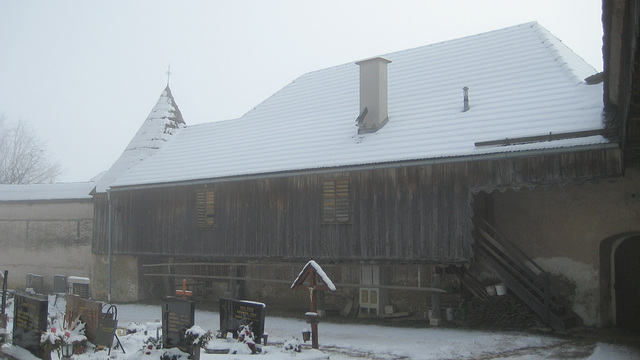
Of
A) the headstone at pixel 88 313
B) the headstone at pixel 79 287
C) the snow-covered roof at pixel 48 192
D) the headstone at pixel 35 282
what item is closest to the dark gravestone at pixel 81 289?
the headstone at pixel 79 287

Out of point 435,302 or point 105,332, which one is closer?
point 105,332

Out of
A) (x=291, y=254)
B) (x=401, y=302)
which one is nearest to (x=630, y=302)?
(x=401, y=302)

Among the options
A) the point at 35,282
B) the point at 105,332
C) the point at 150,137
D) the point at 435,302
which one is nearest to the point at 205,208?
the point at 150,137

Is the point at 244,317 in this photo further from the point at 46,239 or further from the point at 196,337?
the point at 46,239

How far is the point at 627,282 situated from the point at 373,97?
8.73 m

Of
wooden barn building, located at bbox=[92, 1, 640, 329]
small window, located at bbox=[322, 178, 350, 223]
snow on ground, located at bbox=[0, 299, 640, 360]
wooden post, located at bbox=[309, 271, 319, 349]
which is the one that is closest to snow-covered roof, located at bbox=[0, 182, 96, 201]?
wooden barn building, located at bbox=[92, 1, 640, 329]

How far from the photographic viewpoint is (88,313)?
1348 centimetres

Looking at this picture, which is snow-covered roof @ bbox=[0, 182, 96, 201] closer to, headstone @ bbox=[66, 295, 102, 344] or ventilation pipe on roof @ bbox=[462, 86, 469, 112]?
headstone @ bbox=[66, 295, 102, 344]

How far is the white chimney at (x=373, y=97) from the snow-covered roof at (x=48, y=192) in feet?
46.0

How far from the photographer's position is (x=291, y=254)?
2000cm

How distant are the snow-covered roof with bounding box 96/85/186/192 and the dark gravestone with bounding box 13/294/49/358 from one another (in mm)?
13120

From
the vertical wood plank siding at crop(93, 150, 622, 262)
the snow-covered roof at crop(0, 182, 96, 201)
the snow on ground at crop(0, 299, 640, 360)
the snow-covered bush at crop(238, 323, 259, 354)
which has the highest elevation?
the snow-covered roof at crop(0, 182, 96, 201)

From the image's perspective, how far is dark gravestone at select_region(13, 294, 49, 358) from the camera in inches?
508

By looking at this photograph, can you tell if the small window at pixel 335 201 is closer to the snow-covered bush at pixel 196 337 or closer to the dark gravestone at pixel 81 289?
the snow-covered bush at pixel 196 337
